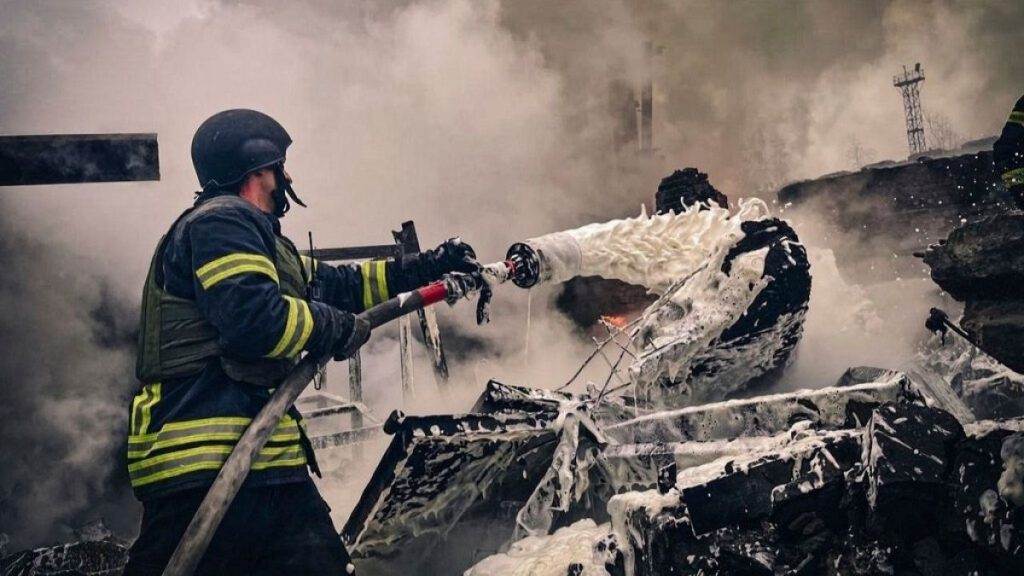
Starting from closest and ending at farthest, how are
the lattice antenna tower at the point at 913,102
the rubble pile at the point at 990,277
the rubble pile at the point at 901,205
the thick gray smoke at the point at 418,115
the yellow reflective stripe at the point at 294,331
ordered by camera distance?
the yellow reflective stripe at the point at 294,331 < the rubble pile at the point at 990,277 < the thick gray smoke at the point at 418,115 < the rubble pile at the point at 901,205 < the lattice antenna tower at the point at 913,102

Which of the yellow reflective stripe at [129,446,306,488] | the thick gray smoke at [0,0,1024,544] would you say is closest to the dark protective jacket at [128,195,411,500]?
the yellow reflective stripe at [129,446,306,488]

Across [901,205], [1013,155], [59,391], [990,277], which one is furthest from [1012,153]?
[59,391]

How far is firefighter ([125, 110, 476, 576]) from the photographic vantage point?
1.78 meters

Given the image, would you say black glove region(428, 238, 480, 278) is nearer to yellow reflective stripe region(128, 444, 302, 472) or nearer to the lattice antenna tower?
yellow reflective stripe region(128, 444, 302, 472)

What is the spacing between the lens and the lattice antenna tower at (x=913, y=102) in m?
8.63

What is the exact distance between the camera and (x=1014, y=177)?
325cm

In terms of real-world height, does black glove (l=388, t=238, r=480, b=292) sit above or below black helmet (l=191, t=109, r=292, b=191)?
below

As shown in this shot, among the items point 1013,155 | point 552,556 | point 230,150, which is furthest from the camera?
point 1013,155

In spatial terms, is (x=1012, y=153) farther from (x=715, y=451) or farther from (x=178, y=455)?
(x=178, y=455)

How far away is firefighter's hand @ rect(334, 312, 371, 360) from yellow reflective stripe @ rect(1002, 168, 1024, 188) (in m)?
3.19

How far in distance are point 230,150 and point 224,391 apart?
0.82 metres

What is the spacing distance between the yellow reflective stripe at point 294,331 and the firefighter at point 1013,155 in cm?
333

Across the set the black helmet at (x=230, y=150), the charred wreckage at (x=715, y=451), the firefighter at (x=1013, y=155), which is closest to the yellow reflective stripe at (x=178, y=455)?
the charred wreckage at (x=715, y=451)

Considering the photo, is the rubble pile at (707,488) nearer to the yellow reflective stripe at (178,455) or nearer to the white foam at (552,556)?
the white foam at (552,556)
